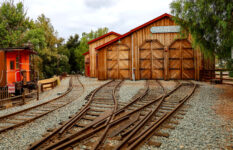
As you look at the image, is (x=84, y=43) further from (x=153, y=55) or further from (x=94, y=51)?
(x=153, y=55)

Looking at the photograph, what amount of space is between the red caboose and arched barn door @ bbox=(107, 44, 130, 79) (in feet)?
26.9

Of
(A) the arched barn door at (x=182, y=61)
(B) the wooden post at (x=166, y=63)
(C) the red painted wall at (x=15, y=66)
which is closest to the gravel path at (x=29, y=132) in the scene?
(C) the red painted wall at (x=15, y=66)

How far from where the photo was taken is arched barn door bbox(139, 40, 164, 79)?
18500mm

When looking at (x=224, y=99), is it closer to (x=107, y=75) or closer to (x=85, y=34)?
(x=107, y=75)

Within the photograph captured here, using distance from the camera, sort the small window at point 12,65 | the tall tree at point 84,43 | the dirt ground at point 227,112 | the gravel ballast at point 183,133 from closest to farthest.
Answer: the gravel ballast at point 183,133
the dirt ground at point 227,112
the small window at point 12,65
the tall tree at point 84,43

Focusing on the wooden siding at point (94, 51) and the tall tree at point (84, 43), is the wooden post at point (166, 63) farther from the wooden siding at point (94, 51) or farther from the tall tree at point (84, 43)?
the tall tree at point (84, 43)

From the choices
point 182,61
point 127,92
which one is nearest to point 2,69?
point 127,92

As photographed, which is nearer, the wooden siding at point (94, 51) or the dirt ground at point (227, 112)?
Result: the dirt ground at point (227, 112)

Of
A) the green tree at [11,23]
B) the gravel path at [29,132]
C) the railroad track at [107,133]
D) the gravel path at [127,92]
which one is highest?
the green tree at [11,23]

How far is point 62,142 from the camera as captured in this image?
4.03 meters

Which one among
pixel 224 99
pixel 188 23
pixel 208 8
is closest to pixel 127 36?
pixel 188 23

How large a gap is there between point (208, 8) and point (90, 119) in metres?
7.99

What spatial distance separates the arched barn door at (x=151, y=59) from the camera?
1850 centimetres

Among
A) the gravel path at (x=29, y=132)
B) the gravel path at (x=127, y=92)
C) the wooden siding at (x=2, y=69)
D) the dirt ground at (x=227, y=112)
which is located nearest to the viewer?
the gravel path at (x=29, y=132)
